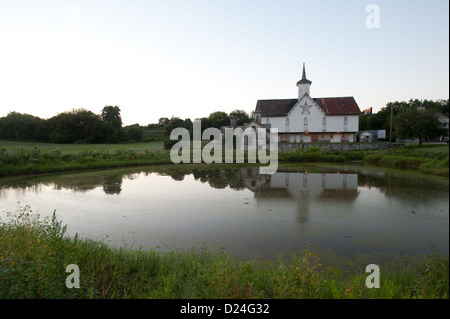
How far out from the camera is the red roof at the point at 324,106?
36719 millimetres

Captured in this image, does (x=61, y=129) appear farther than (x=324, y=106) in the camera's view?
Yes

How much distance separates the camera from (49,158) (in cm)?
1955

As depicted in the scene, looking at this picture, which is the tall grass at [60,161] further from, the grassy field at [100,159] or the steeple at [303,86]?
the steeple at [303,86]

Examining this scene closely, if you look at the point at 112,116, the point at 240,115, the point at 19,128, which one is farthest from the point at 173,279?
the point at 112,116

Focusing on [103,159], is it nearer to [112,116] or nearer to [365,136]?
[365,136]

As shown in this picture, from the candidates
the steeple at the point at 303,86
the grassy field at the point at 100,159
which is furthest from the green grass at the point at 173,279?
the steeple at the point at 303,86

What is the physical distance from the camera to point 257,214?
777 centimetres

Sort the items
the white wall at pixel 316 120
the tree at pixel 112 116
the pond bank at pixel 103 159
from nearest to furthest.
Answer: the pond bank at pixel 103 159 < the white wall at pixel 316 120 < the tree at pixel 112 116

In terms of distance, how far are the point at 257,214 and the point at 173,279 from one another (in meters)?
4.64

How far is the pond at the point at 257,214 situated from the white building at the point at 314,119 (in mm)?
24972

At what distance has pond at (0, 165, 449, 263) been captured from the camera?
17.3ft

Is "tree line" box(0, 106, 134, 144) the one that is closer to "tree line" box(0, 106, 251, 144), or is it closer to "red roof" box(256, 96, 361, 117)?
"tree line" box(0, 106, 251, 144)

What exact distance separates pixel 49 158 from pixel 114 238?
56.7ft
